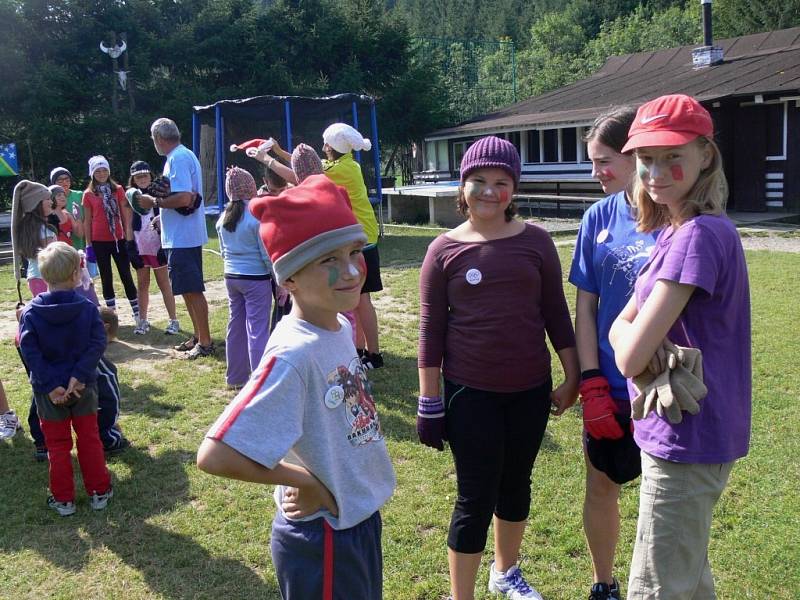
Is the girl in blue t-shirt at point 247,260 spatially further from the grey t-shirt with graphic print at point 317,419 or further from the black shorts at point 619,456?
the grey t-shirt with graphic print at point 317,419

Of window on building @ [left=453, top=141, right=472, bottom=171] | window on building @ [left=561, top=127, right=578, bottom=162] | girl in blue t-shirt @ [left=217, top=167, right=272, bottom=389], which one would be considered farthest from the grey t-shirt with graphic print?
window on building @ [left=453, top=141, right=472, bottom=171]

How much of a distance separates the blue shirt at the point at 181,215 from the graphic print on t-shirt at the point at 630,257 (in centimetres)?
455

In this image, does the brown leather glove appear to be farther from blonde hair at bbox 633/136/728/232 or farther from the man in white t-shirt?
the man in white t-shirt

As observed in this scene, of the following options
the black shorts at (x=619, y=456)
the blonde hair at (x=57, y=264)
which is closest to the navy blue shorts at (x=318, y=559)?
the black shorts at (x=619, y=456)

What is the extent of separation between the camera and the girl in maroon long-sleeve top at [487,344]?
258 centimetres

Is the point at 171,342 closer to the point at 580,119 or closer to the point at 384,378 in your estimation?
the point at 384,378

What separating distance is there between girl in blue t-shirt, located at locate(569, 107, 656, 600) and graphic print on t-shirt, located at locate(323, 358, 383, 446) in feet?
3.00

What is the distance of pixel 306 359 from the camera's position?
68.1 inches

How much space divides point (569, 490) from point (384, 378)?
2.25m

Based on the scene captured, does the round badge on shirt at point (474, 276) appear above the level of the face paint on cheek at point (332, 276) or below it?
below

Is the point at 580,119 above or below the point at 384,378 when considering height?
above

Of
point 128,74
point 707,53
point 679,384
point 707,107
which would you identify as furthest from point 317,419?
point 128,74

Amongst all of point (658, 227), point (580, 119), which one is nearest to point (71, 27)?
point (580, 119)

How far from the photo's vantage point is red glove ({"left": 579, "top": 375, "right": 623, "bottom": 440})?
2.45 metres
